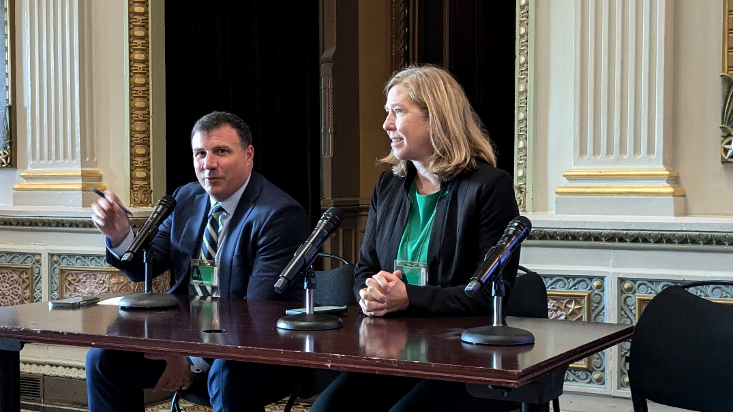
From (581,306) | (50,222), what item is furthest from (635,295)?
(50,222)

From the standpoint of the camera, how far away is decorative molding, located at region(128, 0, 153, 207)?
5.13 meters

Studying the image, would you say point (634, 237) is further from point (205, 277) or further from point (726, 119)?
point (205, 277)

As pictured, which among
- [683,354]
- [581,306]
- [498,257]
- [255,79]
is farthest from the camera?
[255,79]

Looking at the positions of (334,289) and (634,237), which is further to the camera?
(634,237)

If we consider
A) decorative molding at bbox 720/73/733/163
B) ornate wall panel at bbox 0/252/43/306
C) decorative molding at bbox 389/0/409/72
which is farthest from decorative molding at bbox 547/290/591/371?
decorative molding at bbox 389/0/409/72

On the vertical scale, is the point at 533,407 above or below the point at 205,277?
below

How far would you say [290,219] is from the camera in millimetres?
3348

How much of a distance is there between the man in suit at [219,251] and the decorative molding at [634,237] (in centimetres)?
114

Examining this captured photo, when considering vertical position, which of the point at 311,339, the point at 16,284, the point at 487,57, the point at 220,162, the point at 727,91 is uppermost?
the point at 487,57

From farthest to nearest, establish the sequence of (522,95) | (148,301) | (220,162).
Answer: (522,95) < (220,162) < (148,301)

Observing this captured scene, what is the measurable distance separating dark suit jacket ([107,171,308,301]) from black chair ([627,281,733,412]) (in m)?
1.19

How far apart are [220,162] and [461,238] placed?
1.04 meters

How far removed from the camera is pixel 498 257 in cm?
224

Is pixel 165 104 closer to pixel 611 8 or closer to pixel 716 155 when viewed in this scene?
pixel 611 8
